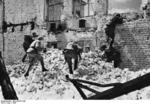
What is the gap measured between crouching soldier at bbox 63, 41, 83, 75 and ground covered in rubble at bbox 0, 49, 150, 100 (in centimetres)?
8

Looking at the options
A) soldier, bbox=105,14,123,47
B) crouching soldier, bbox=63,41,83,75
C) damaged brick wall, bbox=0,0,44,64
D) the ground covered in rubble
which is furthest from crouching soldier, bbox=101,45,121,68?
damaged brick wall, bbox=0,0,44,64

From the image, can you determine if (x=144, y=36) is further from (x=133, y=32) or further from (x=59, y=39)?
(x=59, y=39)

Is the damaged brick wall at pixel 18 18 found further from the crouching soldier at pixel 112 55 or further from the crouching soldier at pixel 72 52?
the crouching soldier at pixel 112 55

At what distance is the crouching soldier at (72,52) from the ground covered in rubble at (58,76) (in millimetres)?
82

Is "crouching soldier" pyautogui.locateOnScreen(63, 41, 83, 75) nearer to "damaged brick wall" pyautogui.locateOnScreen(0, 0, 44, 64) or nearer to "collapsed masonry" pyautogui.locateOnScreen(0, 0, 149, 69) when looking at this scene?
"collapsed masonry" pyautogui.locateOnScreen(0, 0, 149, 69)

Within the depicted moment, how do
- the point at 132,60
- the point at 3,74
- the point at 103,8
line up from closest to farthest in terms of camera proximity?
the point at 3,74 < the point at 132,60 < the point at 103,8

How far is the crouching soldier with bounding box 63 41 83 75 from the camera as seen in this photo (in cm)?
486

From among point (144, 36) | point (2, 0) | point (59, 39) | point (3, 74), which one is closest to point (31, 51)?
point (59, 39)

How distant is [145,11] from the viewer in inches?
206

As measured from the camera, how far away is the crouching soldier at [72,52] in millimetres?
4860

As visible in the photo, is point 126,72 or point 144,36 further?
point 144,36

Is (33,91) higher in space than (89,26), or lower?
lower

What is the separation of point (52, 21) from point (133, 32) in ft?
8.23

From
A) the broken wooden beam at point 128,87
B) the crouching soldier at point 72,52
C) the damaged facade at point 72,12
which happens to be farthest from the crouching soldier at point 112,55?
the broken wooden beam at point 128,87
